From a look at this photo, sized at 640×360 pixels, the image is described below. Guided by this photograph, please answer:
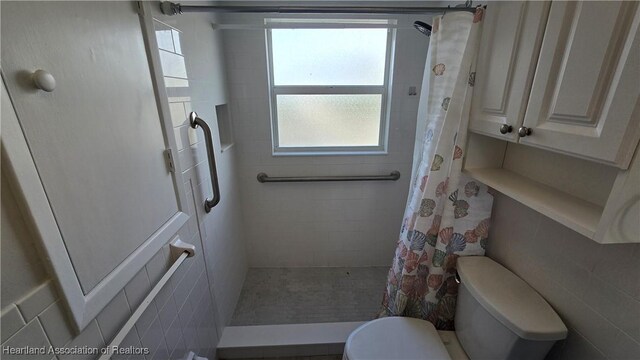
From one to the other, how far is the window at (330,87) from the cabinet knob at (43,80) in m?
1.51

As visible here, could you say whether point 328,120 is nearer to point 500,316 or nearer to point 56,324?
point 500,316

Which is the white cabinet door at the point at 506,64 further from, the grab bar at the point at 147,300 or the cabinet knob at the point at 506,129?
the grab bar at the point at 147,300

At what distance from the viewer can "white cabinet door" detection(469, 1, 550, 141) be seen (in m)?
0.77

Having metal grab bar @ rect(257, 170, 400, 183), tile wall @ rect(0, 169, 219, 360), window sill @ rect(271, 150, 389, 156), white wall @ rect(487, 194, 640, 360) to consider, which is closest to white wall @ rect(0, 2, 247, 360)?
tile wall @ rect(0, 169, 219, 360)

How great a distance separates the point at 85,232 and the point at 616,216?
4.20ft

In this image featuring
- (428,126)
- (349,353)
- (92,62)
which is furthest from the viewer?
(428,126)

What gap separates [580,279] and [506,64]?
77cm

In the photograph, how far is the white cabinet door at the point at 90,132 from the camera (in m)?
0.51

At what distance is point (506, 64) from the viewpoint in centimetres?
87

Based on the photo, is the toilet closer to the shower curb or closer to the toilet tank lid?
the toilet tank lid

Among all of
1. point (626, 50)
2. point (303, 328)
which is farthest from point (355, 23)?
point (303, 328)

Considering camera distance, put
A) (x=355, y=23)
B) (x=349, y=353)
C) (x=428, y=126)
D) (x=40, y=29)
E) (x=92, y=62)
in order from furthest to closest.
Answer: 1. (x=355, y=23)
2. (x=428, y=126)
3. (x=349, y=353)
4. (x=92, y=62)
5. (x=40, y=29)

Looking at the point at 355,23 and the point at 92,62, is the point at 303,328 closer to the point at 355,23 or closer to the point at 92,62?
the point at 92,62

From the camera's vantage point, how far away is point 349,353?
112cm
